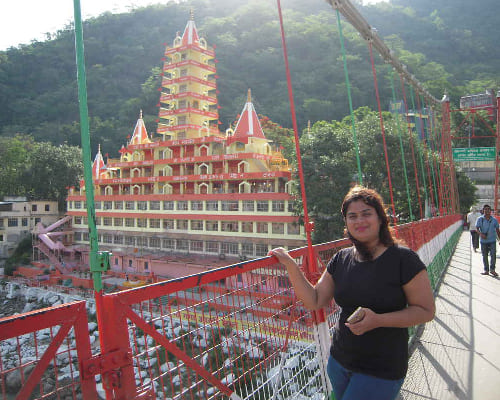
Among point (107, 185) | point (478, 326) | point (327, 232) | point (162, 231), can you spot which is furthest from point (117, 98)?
point (478, 326)

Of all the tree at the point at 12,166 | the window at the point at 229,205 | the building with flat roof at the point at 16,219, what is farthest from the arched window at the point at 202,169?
the tree at the point at 12,166

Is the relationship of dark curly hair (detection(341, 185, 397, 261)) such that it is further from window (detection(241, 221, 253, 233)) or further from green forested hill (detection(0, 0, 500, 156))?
green forested hill (detection(0, 0, 500, 156))

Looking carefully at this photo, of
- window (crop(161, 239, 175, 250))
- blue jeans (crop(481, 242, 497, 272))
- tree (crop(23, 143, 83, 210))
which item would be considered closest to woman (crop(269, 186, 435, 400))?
blue jeans (crop(481, 242, 497, 272))

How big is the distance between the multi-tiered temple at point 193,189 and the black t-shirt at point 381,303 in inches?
700

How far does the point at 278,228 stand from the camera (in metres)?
20.3

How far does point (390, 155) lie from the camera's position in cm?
1911

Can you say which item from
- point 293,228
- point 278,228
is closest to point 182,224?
point 278,228

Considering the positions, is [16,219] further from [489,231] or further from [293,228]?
[489,231]

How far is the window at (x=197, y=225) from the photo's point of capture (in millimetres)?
23497

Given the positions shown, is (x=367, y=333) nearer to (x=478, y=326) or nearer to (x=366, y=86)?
(x=478, y=326)

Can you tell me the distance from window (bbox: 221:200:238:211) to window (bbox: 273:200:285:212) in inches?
102

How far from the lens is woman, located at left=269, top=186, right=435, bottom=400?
5.73 ft

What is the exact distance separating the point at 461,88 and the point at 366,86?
11480mm

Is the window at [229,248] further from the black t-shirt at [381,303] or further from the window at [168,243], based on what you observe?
the black t-shirt at [381,303]
